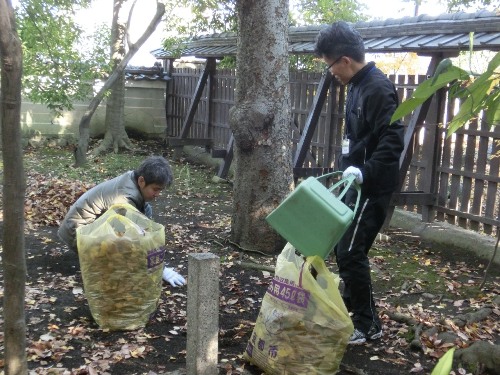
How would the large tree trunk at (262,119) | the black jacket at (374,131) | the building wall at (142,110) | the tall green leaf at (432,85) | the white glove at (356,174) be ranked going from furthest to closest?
the building wall at (142,110) < the large tree trunk at (262,119) < the black jacket at (374,131) < the white glove at (356,174) < the tall green leaf at (432,85)

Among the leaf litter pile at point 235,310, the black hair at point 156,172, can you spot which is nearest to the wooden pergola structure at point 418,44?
the leaf litter pile at point 235,310

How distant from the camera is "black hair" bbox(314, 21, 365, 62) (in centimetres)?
351

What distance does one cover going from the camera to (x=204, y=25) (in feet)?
46.4

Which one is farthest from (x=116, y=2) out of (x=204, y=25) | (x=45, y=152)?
(x=45, y=152)

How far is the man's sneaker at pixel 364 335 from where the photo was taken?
3.69 m

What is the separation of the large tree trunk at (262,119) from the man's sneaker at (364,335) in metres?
2.26

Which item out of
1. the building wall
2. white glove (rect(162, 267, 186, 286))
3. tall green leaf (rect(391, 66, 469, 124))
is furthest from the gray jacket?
the building wall

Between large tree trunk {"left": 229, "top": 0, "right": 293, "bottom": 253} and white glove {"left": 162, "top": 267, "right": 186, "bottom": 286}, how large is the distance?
4.13 ft

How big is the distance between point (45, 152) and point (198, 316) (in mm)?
12730

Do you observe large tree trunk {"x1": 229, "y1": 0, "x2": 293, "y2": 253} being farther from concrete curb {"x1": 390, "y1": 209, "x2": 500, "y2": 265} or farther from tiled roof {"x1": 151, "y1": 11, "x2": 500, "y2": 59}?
concrete curb {"x1": 390, "y1": 209, "x2": 500, "y2": 265}

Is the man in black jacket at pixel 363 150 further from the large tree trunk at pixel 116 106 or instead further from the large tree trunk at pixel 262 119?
the large tree trunk at pixel 116 106

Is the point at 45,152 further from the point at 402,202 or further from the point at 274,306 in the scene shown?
the point at 274,306

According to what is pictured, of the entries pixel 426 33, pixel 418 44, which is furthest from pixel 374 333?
pixel 426 33

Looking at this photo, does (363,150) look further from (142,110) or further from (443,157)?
(142,110)
